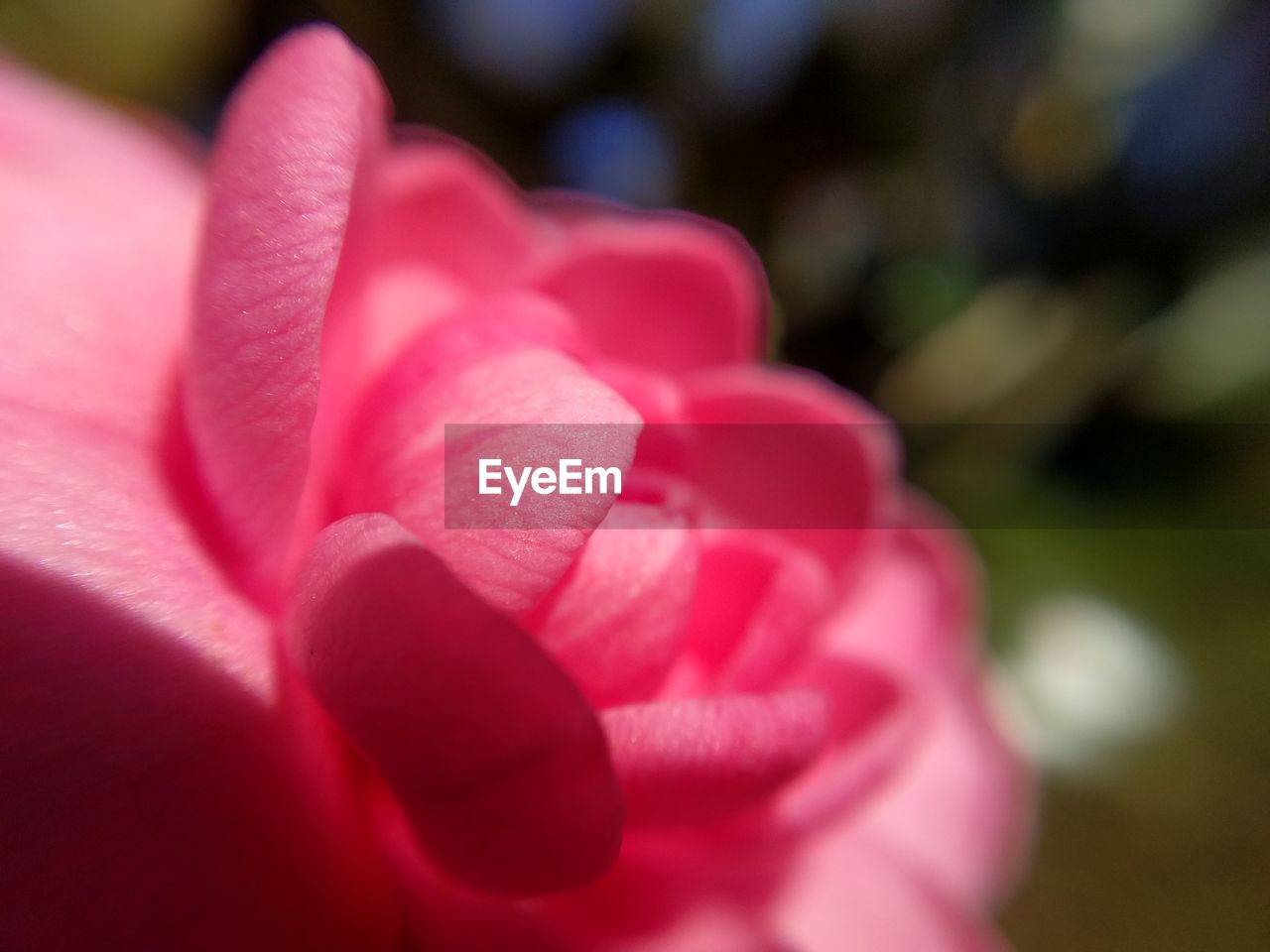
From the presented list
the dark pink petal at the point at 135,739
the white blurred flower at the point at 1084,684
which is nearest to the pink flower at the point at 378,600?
the dark pink petal at the point at 135,739

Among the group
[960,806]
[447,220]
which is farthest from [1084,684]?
[447,220]

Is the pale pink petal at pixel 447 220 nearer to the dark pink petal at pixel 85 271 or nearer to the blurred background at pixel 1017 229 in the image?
the dark pink petal at pixel 85 271

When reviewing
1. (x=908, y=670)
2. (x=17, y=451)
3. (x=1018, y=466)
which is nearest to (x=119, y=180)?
(x=17, y=451)

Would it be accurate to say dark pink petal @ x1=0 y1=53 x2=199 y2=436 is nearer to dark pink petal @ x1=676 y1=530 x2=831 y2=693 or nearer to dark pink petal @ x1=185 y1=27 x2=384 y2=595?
dark pink petal @ x1=185 y1=27 x2=384 y2=595

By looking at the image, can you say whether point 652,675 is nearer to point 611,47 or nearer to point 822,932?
point 822,932

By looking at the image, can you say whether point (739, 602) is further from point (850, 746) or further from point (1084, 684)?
point (1084, 684)
